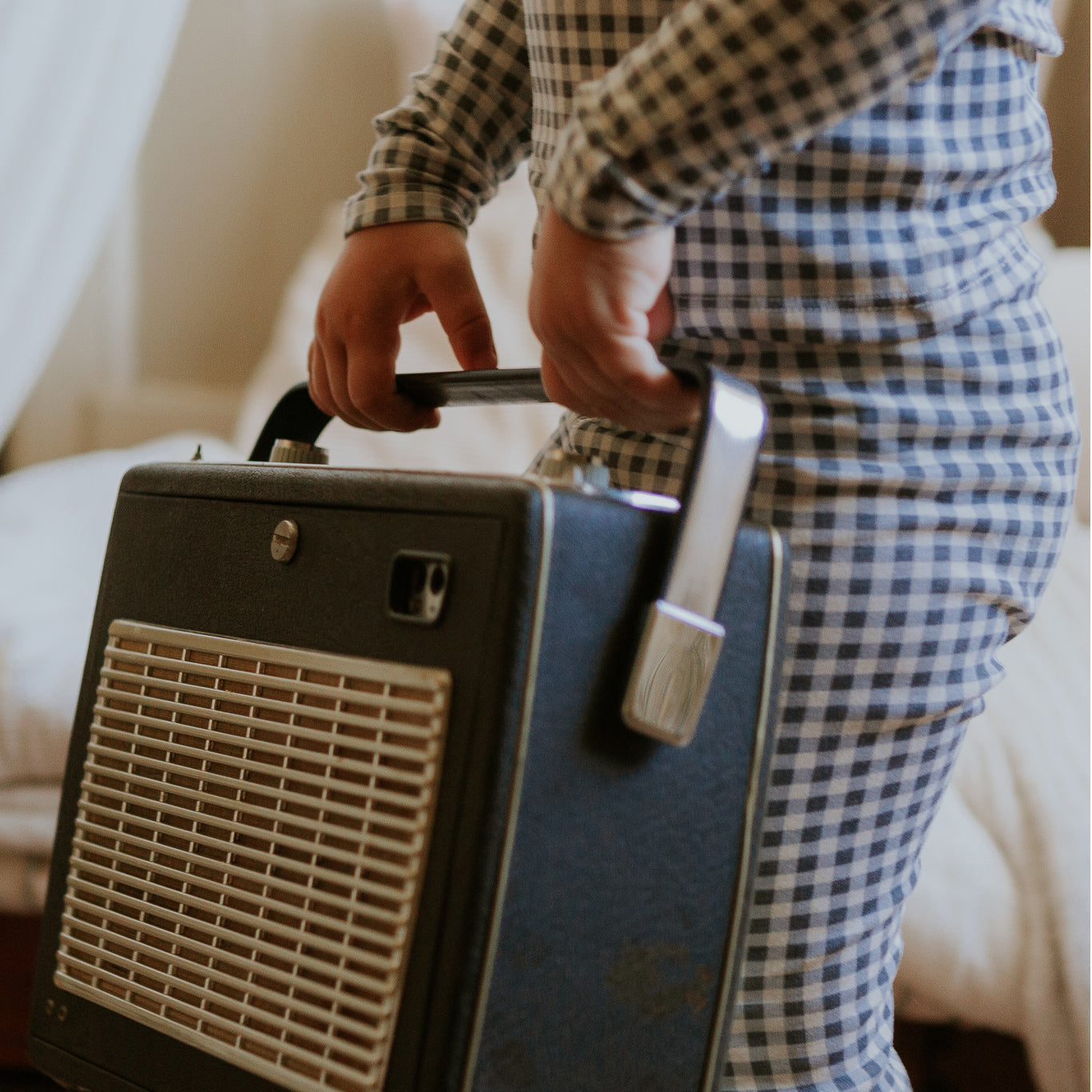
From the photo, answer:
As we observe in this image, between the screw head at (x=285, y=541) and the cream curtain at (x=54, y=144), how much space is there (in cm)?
78

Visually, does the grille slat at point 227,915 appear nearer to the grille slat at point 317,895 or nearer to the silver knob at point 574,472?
the grille slat at point 317,895

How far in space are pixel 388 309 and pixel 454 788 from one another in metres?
0.30

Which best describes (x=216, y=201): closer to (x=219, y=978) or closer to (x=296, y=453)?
(x=296, y=453)

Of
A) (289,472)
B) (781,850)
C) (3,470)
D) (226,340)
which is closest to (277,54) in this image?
(226,340)

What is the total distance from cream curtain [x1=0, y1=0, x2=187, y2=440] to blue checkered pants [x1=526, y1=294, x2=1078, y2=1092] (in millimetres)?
867

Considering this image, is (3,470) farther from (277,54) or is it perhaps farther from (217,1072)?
(217,1072)

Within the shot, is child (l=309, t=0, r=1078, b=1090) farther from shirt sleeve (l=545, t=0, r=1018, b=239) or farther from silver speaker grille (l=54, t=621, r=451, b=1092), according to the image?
silver speaker grille (l=54, t=621, r=451, b=1092)

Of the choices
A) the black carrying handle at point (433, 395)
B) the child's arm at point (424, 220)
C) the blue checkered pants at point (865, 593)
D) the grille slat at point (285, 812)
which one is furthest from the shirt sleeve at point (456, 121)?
the grille slat at point (285, 812)

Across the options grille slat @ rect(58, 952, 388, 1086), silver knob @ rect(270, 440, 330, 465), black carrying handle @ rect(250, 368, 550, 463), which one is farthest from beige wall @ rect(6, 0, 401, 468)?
grille slat @ rect(58, 952, 388, 1086)

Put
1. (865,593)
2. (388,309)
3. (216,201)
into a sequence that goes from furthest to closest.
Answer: (216,201)
(388,309)
(865,593)

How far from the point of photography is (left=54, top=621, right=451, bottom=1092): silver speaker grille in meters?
0.40

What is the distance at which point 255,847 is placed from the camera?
1.47ft

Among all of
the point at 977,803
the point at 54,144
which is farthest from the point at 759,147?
the point at 54,144

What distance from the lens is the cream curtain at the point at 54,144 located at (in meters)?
1.10
